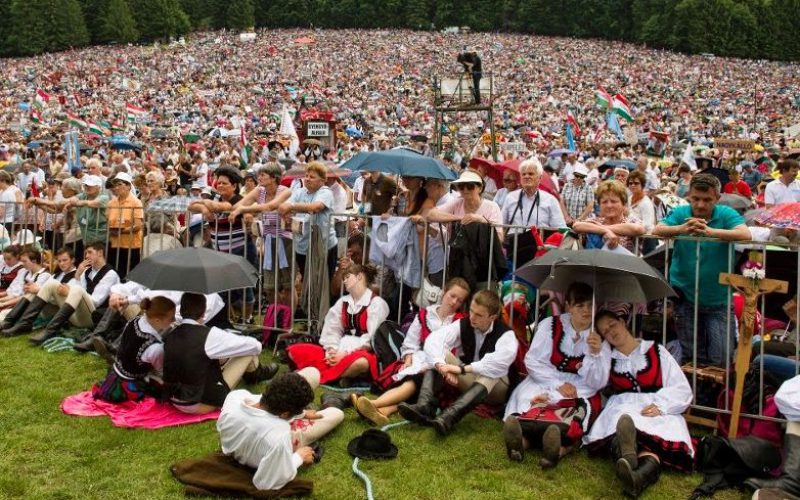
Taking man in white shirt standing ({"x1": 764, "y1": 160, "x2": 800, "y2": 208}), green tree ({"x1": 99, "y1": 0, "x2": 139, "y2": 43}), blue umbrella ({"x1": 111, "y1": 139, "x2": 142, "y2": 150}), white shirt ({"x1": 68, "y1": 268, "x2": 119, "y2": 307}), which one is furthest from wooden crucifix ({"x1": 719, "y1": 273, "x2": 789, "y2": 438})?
green tree ({"x1": 99, "y1": 0, "x2": 139, "y2": 43})

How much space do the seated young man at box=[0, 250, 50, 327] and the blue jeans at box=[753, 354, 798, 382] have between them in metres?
6.89

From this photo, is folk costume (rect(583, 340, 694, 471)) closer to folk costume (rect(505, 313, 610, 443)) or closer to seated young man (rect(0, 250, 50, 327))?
folk costume (rect(505, 313, 610, 443))

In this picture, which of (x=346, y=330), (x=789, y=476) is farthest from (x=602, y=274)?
(x=346, y=330)

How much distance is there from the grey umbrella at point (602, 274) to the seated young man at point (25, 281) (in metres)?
5.45

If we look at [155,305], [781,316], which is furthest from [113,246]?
[781,316]

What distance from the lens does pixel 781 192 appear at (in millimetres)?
9367

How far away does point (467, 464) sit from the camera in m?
4.64

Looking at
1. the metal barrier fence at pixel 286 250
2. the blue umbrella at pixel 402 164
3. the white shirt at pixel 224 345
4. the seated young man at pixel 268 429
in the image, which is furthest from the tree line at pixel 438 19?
the seated young man at pixel 268 429

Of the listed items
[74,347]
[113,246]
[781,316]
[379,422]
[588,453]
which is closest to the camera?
[588,453]

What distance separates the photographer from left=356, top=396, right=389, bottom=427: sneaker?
5160 millimetres

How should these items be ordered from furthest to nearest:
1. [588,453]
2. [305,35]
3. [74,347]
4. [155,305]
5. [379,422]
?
[305,35], [74,347], [155,305], [379,422], [588,453]

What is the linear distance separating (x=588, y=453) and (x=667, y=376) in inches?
28.5

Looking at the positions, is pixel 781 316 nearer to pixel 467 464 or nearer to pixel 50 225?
pixel 467 464

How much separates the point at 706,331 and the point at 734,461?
119 centimetres
